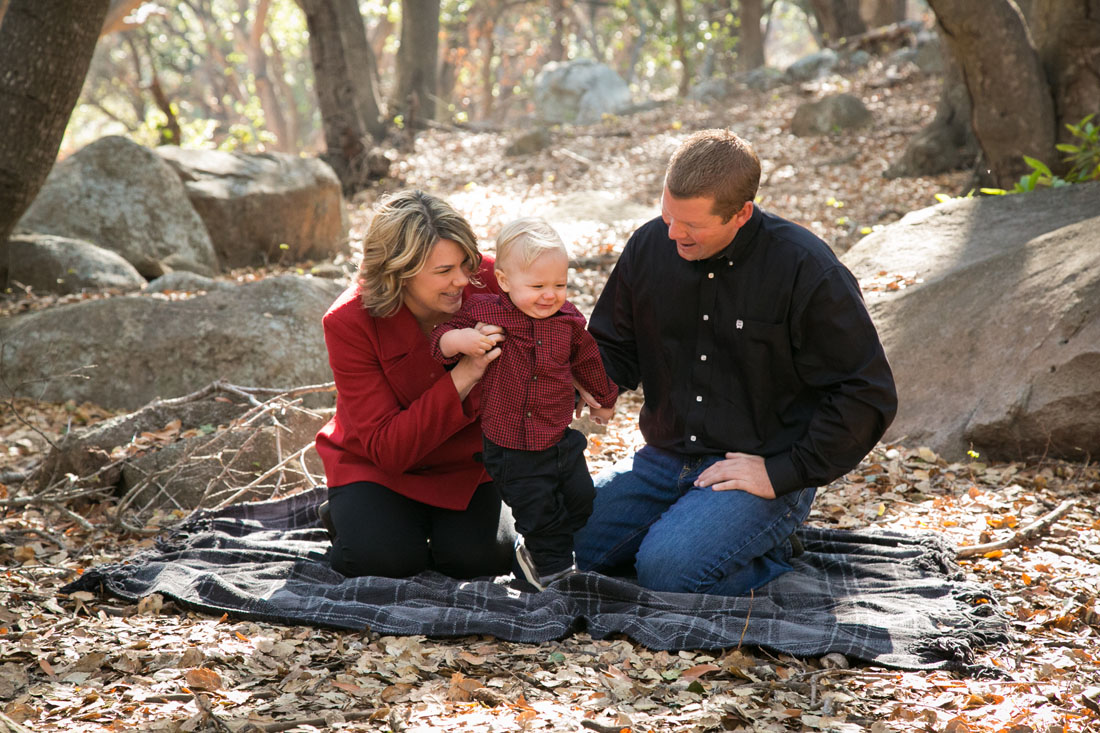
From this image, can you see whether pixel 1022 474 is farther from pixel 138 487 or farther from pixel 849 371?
pixel 138 487

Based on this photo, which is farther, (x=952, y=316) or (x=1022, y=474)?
(x=952, y=316)

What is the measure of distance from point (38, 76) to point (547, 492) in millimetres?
4674

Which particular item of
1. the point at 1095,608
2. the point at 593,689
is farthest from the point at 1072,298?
the point at 593,689

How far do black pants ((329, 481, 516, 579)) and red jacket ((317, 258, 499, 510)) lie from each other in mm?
68

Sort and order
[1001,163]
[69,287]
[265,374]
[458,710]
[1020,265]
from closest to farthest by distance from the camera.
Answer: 1. [458,710]
2. [1020,265]
3. [265,374]
4. [69,287]
5. [1001,163]

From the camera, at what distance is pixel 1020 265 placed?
5270 millimetres

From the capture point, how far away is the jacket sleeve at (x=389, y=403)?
138 inches

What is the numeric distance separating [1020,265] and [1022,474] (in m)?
1.31

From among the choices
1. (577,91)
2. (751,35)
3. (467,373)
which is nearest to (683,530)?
(467,373)

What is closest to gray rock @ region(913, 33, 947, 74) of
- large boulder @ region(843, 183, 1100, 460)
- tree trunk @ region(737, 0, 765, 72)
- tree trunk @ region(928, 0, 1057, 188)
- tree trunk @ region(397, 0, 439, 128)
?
tree trunk @ region(737, 0, 765, 72)

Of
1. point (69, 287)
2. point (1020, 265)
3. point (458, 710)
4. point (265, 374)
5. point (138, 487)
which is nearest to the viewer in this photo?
point (458, 710)

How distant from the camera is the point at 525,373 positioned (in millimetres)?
3393

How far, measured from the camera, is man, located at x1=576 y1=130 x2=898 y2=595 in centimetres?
332

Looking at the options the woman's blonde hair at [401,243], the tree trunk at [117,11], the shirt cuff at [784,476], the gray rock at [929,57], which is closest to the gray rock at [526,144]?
the tree trunk at [117,11]
